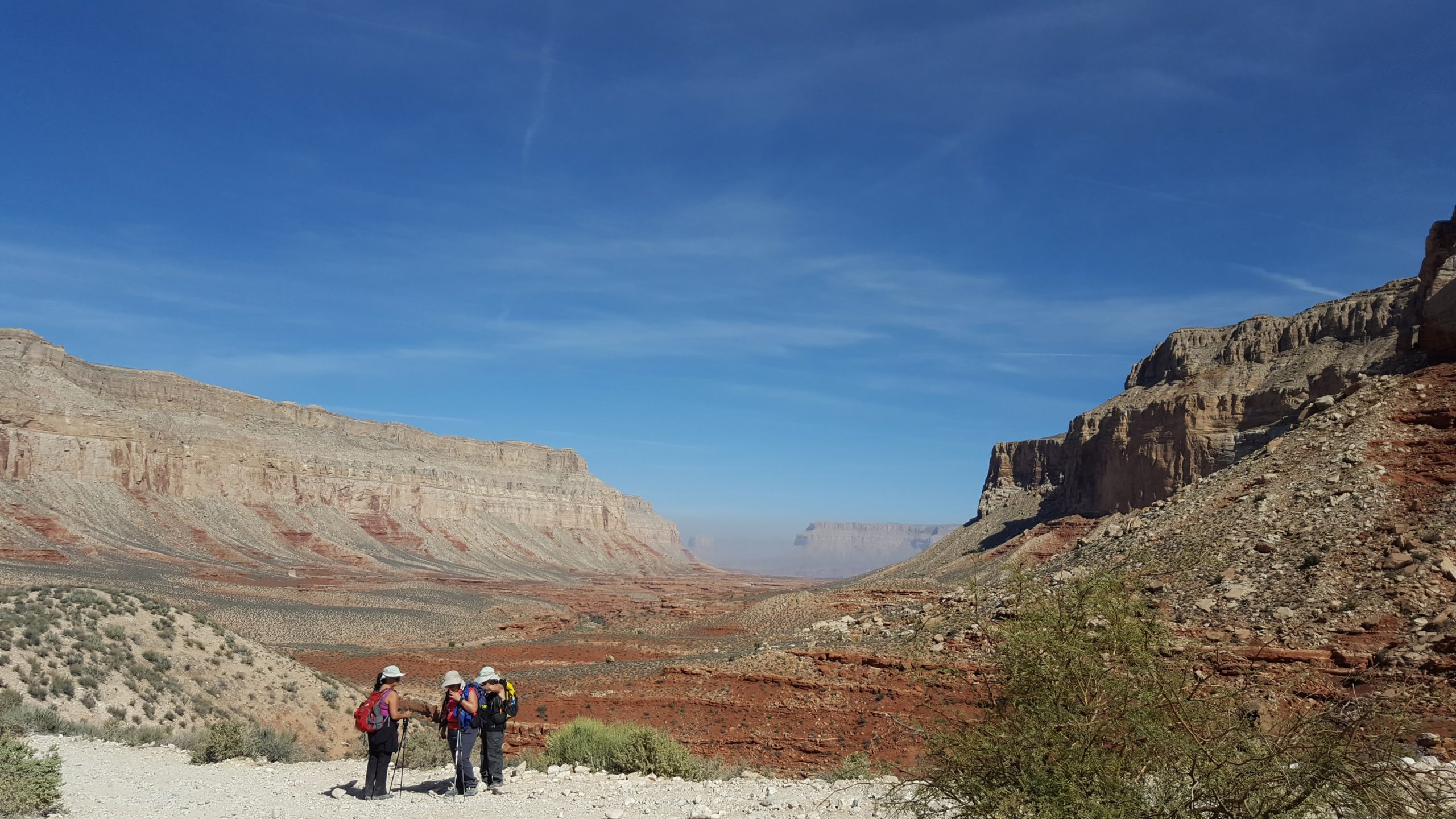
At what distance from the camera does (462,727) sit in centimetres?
1045

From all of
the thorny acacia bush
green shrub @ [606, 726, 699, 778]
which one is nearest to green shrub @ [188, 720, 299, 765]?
green shrub @ [606, 726, 699, 778]

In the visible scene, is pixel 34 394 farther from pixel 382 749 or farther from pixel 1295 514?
pixel 1295 514

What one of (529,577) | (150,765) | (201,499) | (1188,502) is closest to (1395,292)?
(1188,502)

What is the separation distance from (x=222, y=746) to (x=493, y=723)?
471 cm

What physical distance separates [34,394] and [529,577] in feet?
185

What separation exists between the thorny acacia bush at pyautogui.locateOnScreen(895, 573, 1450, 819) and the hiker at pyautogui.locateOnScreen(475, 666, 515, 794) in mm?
5557

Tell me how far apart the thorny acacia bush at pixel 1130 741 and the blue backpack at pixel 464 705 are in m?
5.65

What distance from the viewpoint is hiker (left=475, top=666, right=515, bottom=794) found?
10734mm

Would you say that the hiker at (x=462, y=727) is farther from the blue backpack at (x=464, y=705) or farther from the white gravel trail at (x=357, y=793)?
the white gravel trail at (x=357, y=793)

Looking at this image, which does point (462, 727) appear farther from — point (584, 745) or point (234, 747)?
point (234, 747)

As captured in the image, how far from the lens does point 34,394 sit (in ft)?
271

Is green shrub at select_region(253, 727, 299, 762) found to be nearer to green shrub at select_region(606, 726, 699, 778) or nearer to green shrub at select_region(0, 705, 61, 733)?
green shrub at select_region(0, 705, 61, 733)

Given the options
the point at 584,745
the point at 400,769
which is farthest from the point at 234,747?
the point at 584,745

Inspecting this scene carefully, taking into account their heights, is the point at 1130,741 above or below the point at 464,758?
above
